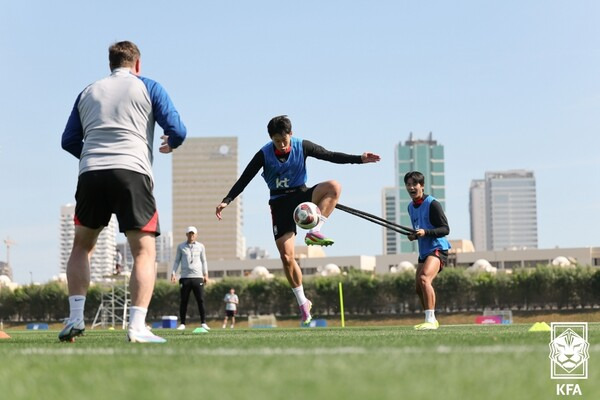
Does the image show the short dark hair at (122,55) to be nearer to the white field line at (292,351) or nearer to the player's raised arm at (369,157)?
the white field line at (292,351)

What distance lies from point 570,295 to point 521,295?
3.62 meters

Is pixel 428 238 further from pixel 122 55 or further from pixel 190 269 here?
pixel 190 269

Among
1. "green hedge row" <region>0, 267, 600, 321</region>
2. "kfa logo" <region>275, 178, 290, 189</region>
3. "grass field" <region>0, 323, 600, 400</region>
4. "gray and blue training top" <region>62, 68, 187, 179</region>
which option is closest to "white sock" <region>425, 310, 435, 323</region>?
"kfa logo" <region>275, 178, 290, 189</region>

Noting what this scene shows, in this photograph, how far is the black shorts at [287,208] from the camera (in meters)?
10.7

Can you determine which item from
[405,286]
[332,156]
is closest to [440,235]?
[332,156]

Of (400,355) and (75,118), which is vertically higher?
(75,118)

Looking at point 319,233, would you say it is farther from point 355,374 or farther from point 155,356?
point 355,374

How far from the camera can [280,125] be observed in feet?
34.4

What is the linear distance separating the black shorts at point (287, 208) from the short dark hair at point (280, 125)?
80cm

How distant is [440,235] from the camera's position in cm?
1167

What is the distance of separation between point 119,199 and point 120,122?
0.61m

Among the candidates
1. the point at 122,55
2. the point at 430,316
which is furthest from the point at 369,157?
the point at 122,55

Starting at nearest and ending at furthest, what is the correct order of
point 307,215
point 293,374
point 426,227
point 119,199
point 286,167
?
point 293,374, point 119,199, point 307,215, point 286,167, point 426,227

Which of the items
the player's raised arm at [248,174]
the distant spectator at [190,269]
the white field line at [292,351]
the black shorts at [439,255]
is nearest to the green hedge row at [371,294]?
the distant spectator at [190,269]
